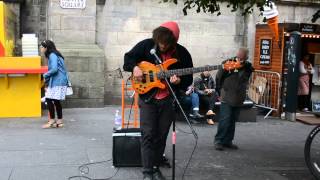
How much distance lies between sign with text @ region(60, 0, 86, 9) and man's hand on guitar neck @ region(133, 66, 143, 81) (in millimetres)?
6414

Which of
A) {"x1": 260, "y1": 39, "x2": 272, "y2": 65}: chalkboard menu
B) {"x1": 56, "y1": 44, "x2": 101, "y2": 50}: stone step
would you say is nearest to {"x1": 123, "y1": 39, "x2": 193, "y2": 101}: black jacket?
{"x1": 56, "y1": 44, "x2": 101, "y2": 50}: stone step

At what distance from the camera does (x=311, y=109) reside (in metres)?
12.5

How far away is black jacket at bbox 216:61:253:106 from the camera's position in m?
7.81

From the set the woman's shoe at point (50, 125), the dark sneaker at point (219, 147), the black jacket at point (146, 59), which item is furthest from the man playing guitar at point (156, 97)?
the woman's shoe at point (50, 125)

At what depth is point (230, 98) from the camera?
782 cm

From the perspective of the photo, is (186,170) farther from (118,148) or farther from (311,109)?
(311,109)

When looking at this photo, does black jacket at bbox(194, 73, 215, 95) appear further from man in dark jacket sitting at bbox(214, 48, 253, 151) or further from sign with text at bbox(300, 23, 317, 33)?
sign with text at bbox(300, 23, 317, 33)

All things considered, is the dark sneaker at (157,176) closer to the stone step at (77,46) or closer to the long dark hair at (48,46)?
the long dark hair at (48,46)

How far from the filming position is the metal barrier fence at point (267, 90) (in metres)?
11.6

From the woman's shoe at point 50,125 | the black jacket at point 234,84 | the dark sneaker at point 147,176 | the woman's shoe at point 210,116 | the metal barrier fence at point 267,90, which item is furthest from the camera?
the metal barrier fence at point 267,90

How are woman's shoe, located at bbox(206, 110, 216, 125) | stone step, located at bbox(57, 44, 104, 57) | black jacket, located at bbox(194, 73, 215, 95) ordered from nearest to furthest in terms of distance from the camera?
woman's shoe, located at bbox(206, 110, 216, 125)
black jacket, located at bbox(194, 73, 215, 95)
stone step, located at bbox(57, 44, 104, 57)

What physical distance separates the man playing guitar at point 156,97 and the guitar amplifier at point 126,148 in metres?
0.57

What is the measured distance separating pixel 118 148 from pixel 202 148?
1.95 meters

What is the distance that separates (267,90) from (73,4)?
4.81m
